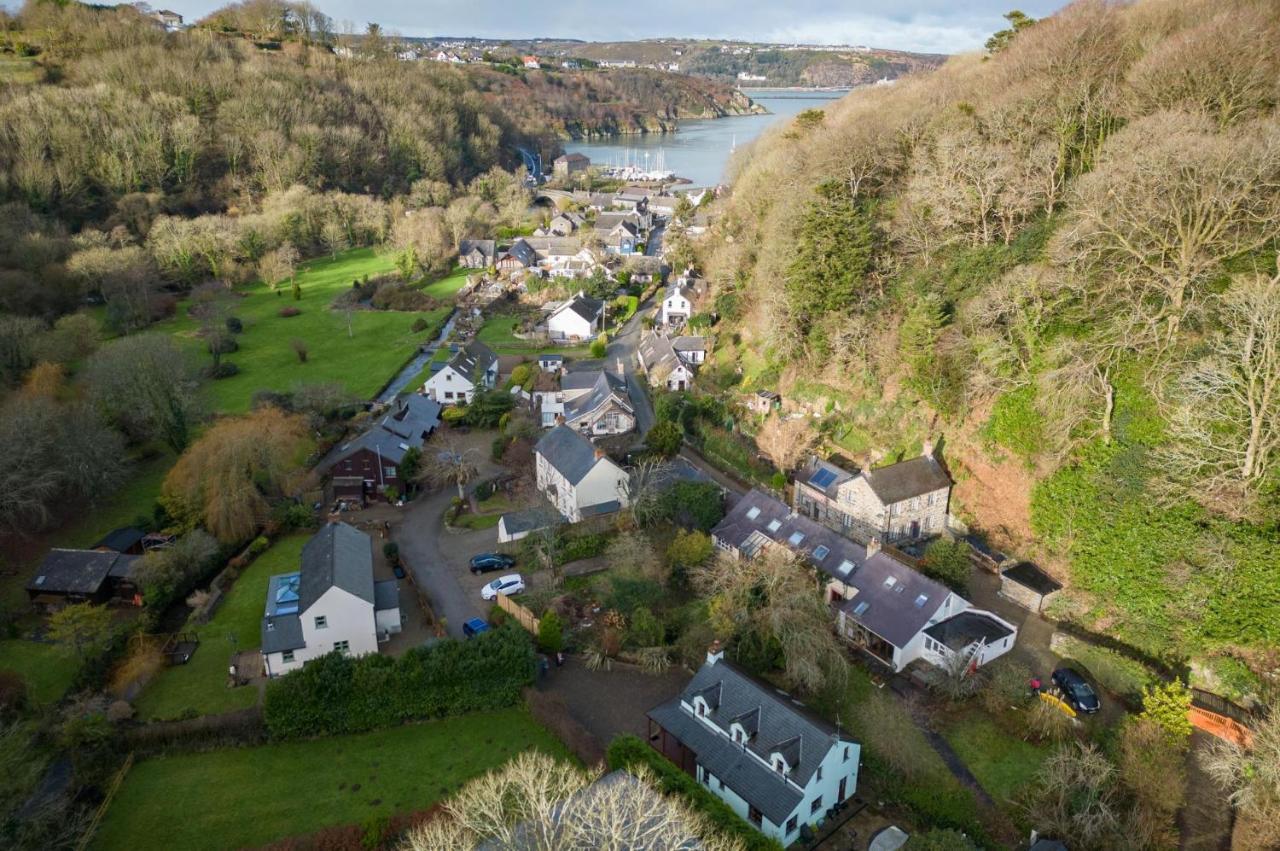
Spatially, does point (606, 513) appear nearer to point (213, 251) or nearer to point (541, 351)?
point (541, 351)

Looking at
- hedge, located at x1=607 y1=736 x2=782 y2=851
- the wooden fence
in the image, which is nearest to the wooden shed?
hedge, located at x1=607 y1=736 x2=782 y2=851

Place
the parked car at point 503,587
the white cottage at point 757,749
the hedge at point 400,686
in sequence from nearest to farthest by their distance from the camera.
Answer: the white cottage at point 757,749 < the hedge at point 400,686 < the parked car at point 503,587

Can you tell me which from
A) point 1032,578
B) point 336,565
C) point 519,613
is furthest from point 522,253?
point 1032,578

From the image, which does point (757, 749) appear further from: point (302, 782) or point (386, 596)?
point (386, 596)

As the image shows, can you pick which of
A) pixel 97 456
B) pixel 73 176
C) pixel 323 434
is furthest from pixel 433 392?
pixel 73 176

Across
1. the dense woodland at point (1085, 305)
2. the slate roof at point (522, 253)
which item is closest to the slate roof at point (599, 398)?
the dense woodland at point (1085, 305)

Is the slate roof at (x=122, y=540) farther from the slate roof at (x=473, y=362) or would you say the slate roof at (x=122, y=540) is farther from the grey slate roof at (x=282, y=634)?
the slate roof at (x=473, y=362)

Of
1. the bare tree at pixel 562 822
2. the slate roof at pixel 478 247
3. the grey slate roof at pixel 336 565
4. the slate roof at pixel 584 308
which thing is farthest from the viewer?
the slate roof at pixel 478 247
